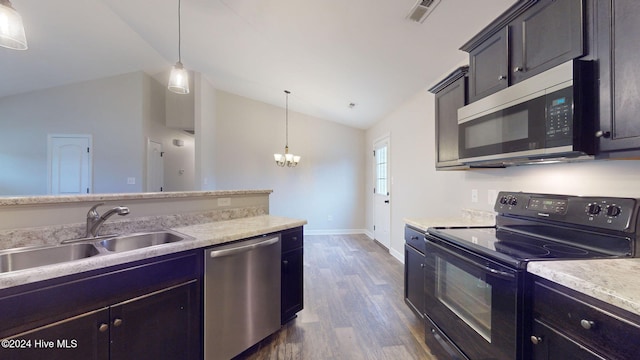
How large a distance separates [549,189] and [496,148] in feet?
1.49

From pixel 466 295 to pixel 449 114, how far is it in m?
1.47

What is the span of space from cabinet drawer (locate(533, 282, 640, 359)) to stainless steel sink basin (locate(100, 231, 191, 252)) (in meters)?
1.87

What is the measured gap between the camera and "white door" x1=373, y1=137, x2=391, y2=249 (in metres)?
4.67

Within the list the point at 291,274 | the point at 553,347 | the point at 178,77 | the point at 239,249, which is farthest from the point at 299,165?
the point at 553,347

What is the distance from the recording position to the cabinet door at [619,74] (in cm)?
98

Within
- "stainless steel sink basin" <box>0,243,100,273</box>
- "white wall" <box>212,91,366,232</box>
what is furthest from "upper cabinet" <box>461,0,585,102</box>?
"white wall" <box>212,91,366,232</box>

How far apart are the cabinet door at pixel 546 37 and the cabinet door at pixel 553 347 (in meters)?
1.22

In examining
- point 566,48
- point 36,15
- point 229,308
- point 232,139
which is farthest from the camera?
point 232,139

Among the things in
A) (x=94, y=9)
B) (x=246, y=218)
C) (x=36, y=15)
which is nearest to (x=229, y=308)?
(x=246, y=218)

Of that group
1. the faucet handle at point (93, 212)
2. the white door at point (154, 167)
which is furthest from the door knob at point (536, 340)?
the white door at point (154, 167)

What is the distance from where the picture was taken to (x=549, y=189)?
1.63 meters

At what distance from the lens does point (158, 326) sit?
1.37 m

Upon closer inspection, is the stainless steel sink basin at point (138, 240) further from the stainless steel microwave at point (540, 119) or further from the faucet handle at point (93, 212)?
the stainless steel microwave at point (540, 119)

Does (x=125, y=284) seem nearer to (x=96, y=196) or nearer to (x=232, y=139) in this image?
(x=96, y=196)
